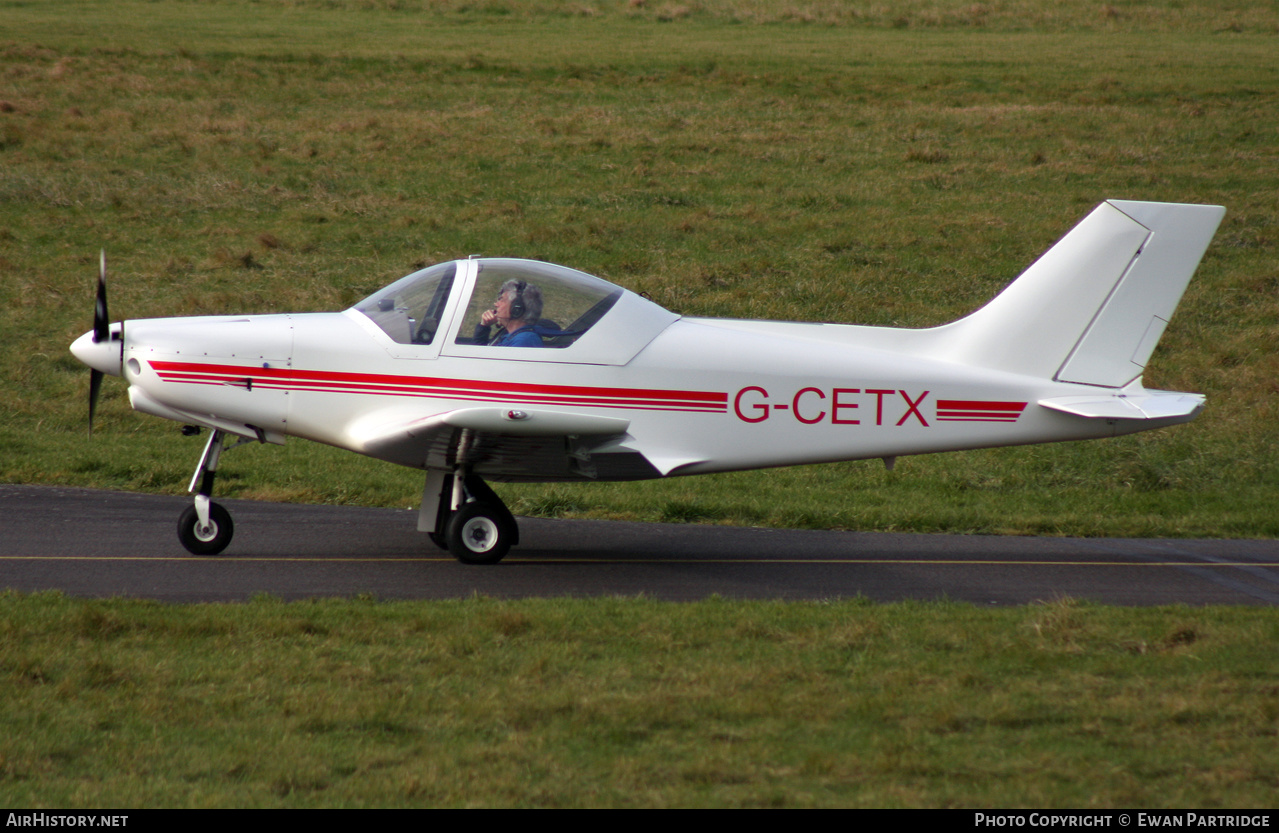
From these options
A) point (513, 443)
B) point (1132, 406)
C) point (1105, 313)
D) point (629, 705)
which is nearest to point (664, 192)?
point (1105, 313)

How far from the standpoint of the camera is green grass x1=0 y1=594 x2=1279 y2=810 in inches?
206

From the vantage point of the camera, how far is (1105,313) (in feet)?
31.9

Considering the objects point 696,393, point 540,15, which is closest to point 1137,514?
point 696,393

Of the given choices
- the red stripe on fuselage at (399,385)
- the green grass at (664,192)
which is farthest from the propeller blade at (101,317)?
the green grass at (664,192)

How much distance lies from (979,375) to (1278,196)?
1840 cm

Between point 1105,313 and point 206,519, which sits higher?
point 1105,313

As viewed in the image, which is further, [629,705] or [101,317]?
[101,317]

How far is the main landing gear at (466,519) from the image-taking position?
950cm

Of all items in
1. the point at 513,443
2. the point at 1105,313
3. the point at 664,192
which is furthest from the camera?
the point at 664,192

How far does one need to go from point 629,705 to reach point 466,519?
361cm

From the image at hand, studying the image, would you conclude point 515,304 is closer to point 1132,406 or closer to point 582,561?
point 582,561

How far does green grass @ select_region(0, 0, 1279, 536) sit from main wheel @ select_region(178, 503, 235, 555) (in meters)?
2.27

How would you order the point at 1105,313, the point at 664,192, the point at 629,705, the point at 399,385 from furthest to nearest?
the point at 664,192 < the point at 1105,313 < the point at 399,385 < the point at 629,705

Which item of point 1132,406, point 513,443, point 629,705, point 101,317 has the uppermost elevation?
point 101,317
